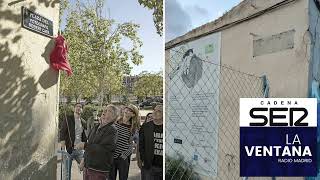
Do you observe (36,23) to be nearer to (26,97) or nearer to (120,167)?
(26,97)

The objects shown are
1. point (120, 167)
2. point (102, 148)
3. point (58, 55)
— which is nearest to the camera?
point (102, 148)

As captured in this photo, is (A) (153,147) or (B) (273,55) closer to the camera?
(B) (273,55)

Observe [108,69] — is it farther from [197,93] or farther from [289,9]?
[289,9]

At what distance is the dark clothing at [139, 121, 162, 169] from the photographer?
15.0 feet

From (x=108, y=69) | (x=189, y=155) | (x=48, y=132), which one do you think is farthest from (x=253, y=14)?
(x=108, y=69)

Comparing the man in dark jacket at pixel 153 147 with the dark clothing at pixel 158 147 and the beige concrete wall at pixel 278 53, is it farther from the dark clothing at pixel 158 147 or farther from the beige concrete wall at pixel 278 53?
the beige concrete wall at pixel 278 53

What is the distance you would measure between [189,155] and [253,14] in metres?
1.74

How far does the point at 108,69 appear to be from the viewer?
1731 centimetres

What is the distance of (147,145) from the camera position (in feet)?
15.1

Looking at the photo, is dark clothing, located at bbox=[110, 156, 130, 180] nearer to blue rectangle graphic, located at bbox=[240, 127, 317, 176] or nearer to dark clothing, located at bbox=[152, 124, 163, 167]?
dark clothing, located at bbox=[152, 124, 163, 167]

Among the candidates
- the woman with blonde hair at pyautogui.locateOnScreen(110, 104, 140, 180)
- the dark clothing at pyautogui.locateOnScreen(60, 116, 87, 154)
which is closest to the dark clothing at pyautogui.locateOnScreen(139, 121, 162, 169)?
the woman with blonde hair at pyautogui.locateOnScreen(110, 104, 140, 180)

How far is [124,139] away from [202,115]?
1181mm

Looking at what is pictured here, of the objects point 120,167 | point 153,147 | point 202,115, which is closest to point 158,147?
point 153,147

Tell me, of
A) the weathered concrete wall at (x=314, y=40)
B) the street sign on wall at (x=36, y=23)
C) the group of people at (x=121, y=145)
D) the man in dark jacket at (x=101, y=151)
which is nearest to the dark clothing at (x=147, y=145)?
the group of people at (x=121, y=145)
